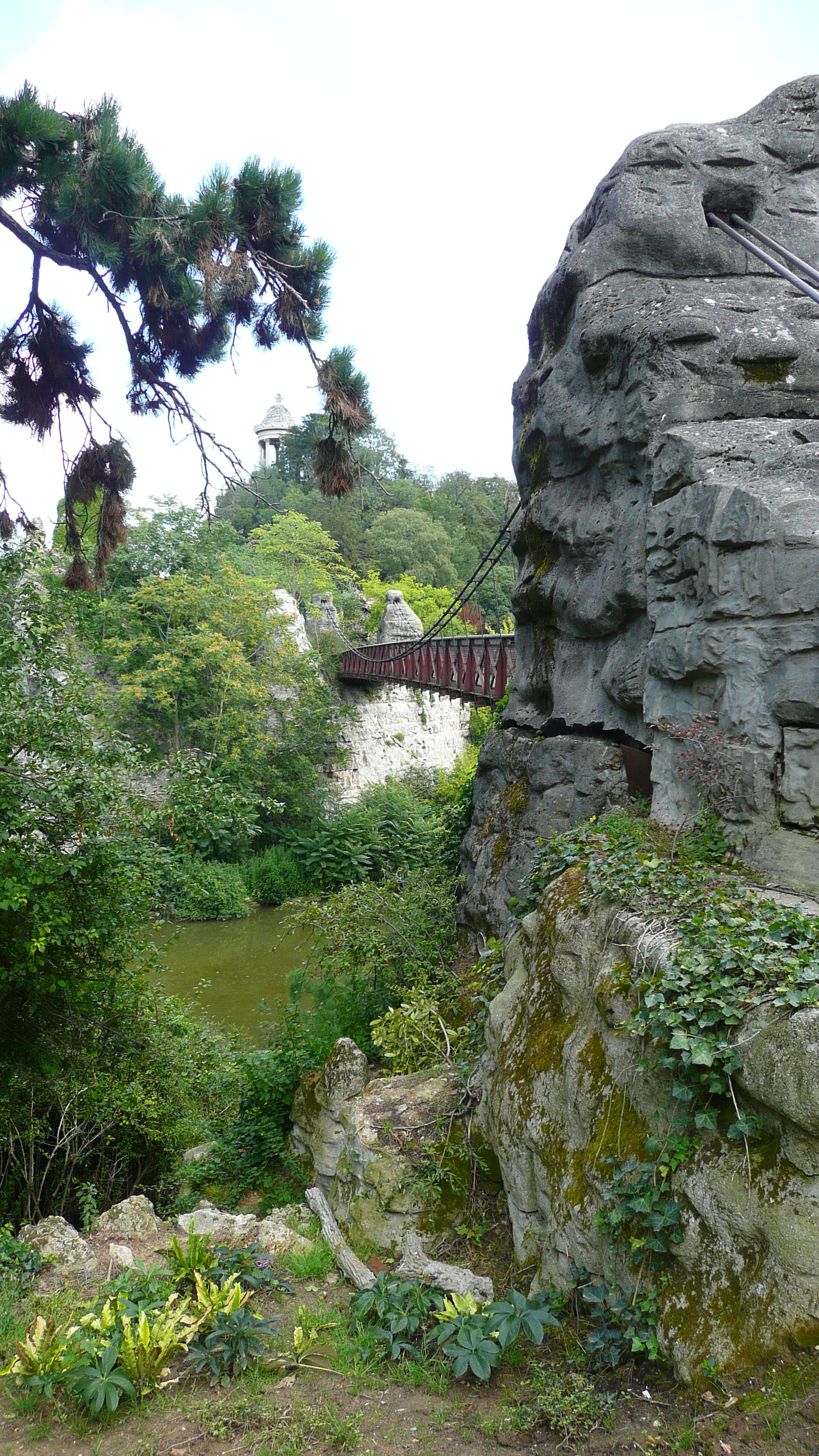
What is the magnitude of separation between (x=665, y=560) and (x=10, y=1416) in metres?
4.20

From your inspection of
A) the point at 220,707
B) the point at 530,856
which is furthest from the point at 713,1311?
the point at 220,707

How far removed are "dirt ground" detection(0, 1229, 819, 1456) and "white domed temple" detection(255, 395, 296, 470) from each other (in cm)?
4444

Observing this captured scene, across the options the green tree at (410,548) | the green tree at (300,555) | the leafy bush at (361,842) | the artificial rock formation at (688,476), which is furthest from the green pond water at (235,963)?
the green tree at (410,548)

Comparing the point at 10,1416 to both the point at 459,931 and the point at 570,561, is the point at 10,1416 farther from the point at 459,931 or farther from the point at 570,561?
the point at 570,561

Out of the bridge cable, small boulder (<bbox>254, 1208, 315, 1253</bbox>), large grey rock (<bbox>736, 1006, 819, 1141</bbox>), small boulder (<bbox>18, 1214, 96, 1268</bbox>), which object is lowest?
small boulder (<bbox>254, 1208, 315, 1253</bbox>)

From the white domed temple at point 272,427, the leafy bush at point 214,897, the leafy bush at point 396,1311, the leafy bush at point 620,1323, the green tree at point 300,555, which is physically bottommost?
the leafy bush at point 214,897

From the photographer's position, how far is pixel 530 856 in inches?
230

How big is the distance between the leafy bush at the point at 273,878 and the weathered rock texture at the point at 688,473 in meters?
9.31

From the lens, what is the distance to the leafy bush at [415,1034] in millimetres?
5246

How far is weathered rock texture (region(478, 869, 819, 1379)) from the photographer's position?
Answer: 2236 millimetres

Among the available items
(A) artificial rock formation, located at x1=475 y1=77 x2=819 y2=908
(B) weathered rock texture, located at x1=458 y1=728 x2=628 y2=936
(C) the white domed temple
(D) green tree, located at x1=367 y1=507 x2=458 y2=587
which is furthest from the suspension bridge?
(C) the white domed temple

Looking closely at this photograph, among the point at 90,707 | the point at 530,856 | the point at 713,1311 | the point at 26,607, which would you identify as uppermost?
the point at 26,607

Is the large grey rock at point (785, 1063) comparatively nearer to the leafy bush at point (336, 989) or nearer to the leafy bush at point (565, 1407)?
the leafy bush at point (565, 1407)

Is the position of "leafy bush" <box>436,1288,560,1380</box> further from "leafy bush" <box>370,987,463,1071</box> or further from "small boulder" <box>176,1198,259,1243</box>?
"leafy bush" <box>370,987,463,1071</box>
